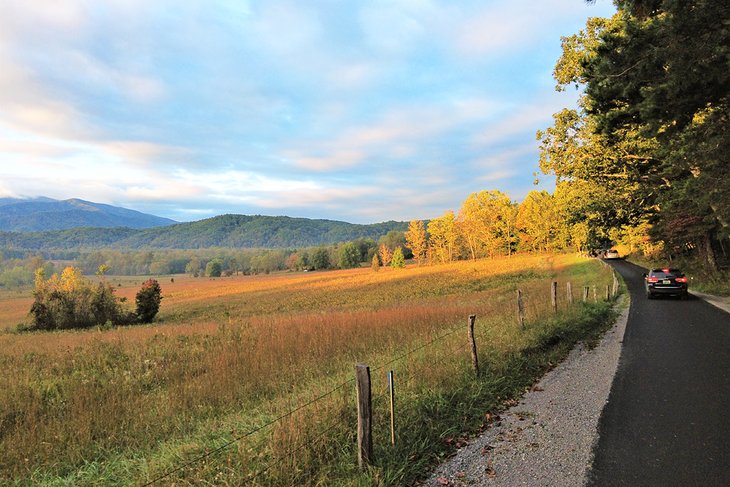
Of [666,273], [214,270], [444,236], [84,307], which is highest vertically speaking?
[444,236]

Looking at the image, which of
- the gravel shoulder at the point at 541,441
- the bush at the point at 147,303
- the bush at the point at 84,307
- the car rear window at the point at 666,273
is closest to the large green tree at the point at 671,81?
the car rear window at the point at 666,273

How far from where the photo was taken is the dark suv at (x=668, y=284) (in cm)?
1853

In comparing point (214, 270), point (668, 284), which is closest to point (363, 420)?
point (668, 284)

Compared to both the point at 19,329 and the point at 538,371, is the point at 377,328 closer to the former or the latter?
the point at 538,371

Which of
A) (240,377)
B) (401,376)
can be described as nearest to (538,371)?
(401,376)

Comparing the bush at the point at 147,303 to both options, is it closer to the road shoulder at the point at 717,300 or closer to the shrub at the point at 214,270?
the road shoulder at the point at 717,300

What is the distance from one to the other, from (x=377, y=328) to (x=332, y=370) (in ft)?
13.2

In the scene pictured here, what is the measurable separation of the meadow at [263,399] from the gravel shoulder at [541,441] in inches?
11.8

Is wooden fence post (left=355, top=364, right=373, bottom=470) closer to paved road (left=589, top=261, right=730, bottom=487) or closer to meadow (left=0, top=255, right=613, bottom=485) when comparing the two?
meadow (left=0, top=255, right=613, bottom=485)

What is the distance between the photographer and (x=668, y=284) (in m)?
18.6

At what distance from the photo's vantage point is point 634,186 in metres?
22.1

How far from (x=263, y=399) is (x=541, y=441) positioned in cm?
522

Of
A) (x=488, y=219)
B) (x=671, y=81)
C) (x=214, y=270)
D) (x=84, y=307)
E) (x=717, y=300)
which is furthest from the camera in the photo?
(x=214, y=270)

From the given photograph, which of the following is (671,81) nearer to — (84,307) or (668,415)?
(668,415)
